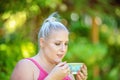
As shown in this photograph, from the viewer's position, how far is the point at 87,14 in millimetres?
8312

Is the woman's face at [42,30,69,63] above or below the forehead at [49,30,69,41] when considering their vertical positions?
below

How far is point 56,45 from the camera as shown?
4.14 meters

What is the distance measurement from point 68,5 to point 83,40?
998 mm

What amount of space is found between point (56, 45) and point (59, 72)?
302 millimetres

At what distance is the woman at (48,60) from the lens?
4027mm

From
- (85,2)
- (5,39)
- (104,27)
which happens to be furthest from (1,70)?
(104,27)

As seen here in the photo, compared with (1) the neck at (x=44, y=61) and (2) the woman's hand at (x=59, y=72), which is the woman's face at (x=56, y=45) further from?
(2) the woman's hand at (x=59, y=72)

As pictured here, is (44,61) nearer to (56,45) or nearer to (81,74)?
(56,45)

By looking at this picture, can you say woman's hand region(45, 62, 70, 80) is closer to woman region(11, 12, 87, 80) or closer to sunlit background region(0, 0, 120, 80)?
woman region(11, 12, 87, 80)

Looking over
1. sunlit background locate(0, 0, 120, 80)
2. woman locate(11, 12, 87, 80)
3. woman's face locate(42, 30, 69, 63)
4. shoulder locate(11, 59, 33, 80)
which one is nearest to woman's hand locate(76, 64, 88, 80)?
woman locate(11, 12, 87, 80)

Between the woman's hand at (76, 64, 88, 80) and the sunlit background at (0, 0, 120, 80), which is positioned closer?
the woman's hand at (76, 64, 88, 80)

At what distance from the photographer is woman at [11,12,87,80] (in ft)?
13.2

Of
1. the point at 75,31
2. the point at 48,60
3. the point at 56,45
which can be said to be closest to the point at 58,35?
the point at 56,45

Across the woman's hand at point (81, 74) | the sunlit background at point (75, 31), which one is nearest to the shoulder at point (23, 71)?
the woman's hand at point (81, 74)
